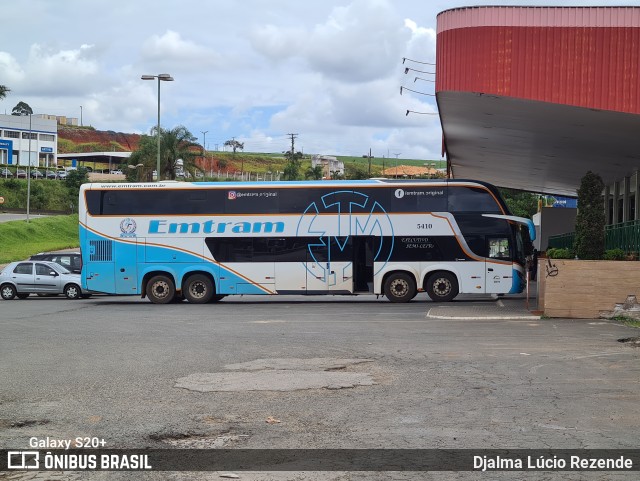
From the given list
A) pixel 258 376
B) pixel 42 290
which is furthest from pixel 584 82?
pixel 42 290

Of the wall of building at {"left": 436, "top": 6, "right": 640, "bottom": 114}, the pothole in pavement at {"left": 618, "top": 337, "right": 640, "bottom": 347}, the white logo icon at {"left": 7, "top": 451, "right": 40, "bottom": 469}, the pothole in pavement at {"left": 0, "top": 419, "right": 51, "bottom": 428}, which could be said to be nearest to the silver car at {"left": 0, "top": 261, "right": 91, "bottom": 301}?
the wall of building at {"left": 436, "top": 6, "right": 640, "bottom": 114}

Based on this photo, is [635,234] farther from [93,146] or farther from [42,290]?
[93,146]

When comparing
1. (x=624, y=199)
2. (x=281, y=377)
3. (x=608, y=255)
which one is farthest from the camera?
(x=624, y=199)

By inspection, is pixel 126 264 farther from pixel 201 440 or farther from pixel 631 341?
pixel 201 440

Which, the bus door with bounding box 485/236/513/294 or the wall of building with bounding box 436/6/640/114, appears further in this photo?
the bus door with bounding box 485/236/513/294

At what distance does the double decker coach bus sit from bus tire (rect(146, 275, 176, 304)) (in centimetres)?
3

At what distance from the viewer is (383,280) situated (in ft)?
86.0

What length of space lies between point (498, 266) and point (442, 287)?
190 cm

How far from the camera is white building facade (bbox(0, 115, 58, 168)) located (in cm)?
12050

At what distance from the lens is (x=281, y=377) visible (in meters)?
10.7

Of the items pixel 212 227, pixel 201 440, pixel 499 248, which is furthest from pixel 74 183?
pixel 201 440

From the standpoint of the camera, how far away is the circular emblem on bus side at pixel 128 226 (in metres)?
26.6

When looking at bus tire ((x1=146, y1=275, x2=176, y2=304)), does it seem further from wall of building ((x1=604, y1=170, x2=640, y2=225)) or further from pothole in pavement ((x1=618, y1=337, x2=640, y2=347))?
wall of building ((x1=604, y1=170, x2=640, y2=225))

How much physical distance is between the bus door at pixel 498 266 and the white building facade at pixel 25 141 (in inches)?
4113
